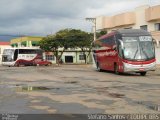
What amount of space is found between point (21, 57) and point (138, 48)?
4142 centimetres

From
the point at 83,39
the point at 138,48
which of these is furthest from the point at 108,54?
the point at 83,39

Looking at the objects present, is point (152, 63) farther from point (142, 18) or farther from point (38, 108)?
point (142, 18)

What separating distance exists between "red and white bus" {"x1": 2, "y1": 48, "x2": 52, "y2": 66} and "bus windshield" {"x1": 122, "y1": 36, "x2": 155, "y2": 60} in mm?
40282

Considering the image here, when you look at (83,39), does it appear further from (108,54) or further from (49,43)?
(108,54)

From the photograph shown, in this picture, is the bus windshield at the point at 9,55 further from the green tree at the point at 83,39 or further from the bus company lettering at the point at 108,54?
the bus company lettering at the point at 108,54

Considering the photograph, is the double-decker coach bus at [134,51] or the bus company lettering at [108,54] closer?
the double-decker coach bus at [134,51]

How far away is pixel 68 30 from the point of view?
281ft

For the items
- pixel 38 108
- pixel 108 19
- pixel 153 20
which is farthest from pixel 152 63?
pixel 108 19

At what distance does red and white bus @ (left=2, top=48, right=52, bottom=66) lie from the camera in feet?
222

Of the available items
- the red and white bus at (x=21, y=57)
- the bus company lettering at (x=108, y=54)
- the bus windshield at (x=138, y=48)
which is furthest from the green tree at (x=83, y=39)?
the bus windshield at (x=138, y=48)

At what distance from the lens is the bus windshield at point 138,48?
29469 mm

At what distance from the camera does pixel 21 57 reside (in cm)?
6850

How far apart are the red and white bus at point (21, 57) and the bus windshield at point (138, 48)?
132ft

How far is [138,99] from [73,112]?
12.1 feet
